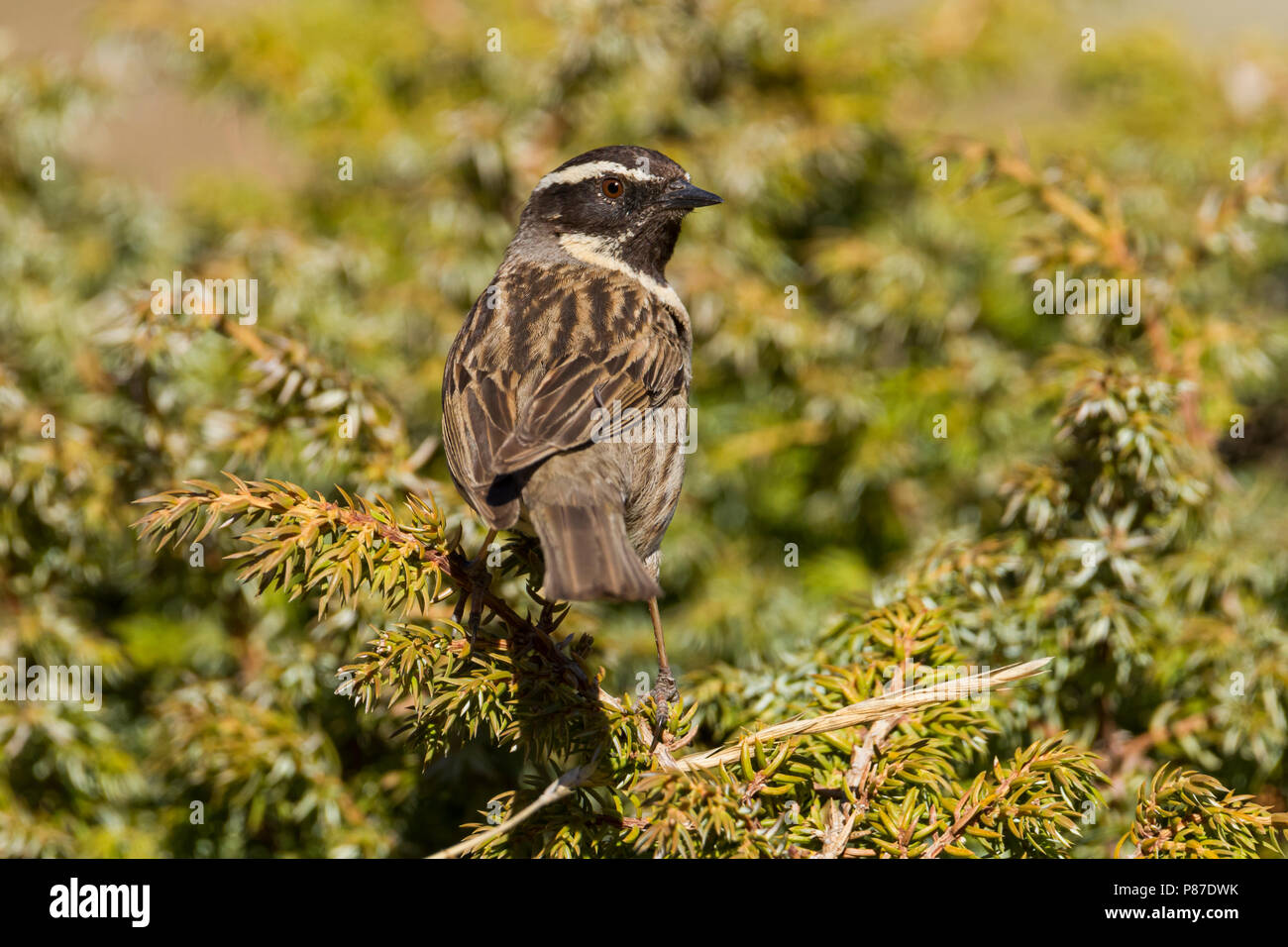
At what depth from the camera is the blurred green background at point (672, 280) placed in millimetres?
3143

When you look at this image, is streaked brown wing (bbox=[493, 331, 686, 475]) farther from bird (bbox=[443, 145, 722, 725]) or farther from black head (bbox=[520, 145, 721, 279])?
black head (bbox=[520, 145, 721, 279])

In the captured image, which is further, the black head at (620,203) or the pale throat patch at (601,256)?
the pale throat patch at (601,256)

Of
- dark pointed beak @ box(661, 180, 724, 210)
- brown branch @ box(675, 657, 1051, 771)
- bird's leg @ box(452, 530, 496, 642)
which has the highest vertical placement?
dark pointed beak @ box(661, 180, 724, 210)

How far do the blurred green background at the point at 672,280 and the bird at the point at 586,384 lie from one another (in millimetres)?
338

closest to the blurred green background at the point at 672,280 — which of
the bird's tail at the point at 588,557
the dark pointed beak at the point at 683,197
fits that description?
the bird's tail at the point at 588,557

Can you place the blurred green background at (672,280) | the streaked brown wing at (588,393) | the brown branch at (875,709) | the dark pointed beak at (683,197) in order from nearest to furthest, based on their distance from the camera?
the brown branch at (875,709), the streaked brown wing at (588,393), the blurred green background at (672,280), the dark pointed beak at (683,197)

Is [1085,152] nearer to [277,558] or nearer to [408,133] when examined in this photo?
[408,133]

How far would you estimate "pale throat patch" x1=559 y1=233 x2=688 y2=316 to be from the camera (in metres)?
3.89

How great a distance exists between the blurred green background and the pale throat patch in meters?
0.62

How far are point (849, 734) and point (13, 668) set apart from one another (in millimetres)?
2539

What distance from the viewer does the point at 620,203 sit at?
12.6 ft

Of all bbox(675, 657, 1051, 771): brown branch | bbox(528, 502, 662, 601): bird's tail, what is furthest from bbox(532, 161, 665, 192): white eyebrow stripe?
bbox(675, 657, 1051, 771): brown branch

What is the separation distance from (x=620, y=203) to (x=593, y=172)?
0.14 meters

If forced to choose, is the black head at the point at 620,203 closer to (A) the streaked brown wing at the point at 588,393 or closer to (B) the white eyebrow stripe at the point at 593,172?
(B) the white eyebrow stripe at the point at 593,172
